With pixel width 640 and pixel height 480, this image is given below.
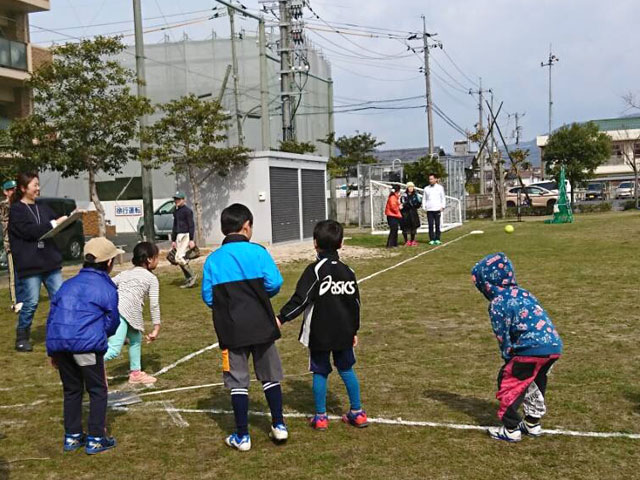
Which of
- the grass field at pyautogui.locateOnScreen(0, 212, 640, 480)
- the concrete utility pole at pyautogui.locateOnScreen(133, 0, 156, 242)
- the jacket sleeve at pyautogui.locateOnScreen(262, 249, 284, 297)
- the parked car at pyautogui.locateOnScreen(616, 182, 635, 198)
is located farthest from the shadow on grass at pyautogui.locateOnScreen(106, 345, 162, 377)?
the parked car at pyautogui.locateOnScreen(616, 182, 635, 198)

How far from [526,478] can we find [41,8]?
28547 mm

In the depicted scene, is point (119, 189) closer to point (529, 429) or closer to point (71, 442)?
point (71, 442)

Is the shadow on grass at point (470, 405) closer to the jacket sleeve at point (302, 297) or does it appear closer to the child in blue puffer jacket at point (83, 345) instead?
the jacket sleeve at point (302, 297)

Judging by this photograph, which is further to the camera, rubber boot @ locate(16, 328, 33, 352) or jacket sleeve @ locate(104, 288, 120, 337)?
rubber boot @ locate(16, 328, 33, 352)

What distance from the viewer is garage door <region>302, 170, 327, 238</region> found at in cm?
2241

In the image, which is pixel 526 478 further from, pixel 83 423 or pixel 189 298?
pixel 189 298

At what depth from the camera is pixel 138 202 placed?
37.8m

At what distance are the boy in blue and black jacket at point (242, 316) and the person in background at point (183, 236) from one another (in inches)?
308

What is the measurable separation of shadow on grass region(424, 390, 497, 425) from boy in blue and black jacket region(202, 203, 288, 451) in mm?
1339

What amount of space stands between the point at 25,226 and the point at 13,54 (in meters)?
21.7

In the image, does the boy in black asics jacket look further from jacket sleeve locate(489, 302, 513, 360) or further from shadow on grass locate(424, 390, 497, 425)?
jacket sleeve locate(489, 302, 513, 360)

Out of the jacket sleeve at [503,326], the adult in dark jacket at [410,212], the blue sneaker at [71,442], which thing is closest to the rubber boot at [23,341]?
the blue sneaker at [71,442]

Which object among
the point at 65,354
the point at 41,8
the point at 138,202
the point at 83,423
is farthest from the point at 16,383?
the point at 138,202

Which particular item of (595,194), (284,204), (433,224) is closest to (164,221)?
(284,204)
